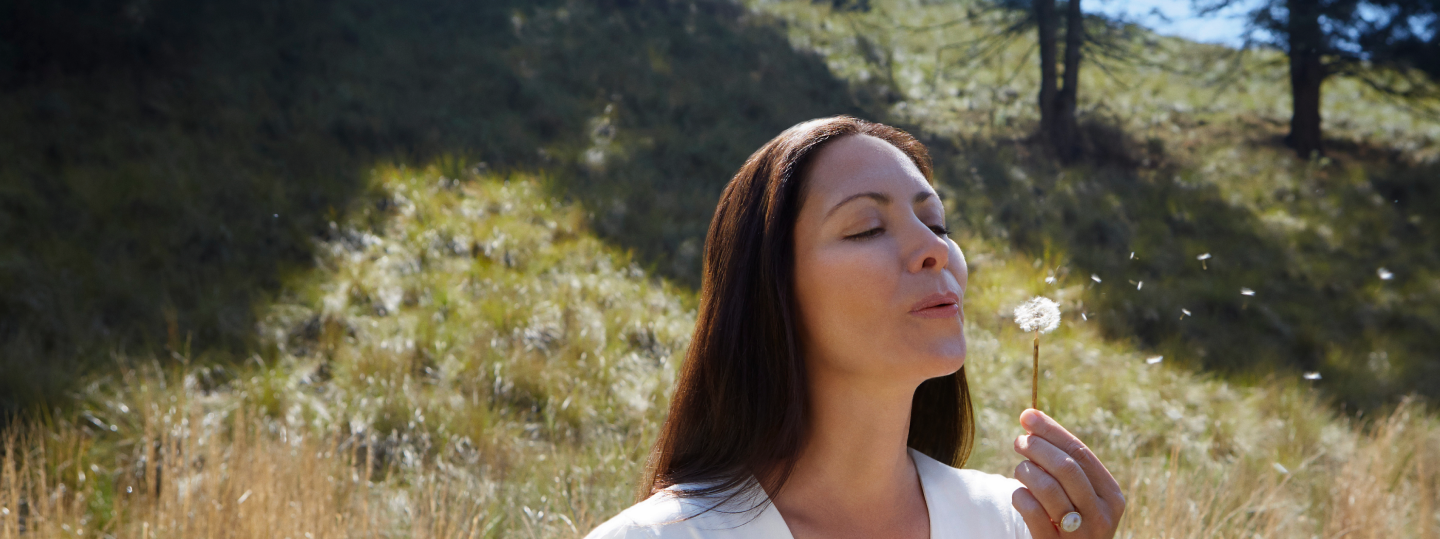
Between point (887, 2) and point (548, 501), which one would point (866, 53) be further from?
point (548, 501)

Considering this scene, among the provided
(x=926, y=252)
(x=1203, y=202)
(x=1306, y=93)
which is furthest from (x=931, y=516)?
(x=1306, y=93)

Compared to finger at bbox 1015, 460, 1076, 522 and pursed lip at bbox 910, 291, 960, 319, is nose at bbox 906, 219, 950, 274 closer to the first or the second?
pursed lip at bbox 910, 291, 960, 319

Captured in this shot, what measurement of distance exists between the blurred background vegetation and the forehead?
0.38 metres

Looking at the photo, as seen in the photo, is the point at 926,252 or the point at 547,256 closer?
the point at 926,252

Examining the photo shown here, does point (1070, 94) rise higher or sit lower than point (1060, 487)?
higher

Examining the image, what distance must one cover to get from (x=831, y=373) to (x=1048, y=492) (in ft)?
1.55

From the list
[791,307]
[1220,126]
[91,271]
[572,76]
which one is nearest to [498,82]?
[572,76]

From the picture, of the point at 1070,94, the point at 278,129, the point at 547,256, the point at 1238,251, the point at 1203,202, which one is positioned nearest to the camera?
the point at 547,256

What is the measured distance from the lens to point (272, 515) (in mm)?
3059

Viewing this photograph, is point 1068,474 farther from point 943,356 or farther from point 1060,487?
point 943,356

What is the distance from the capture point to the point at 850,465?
1733 mm

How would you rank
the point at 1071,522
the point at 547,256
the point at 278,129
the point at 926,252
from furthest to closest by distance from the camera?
the point at 278,129 < the point at 547,256 < the point at 926,252 < the point at 1071,522

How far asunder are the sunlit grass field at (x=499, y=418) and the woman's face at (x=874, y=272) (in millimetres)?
1719

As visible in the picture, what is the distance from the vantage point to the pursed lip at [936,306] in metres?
1.59
